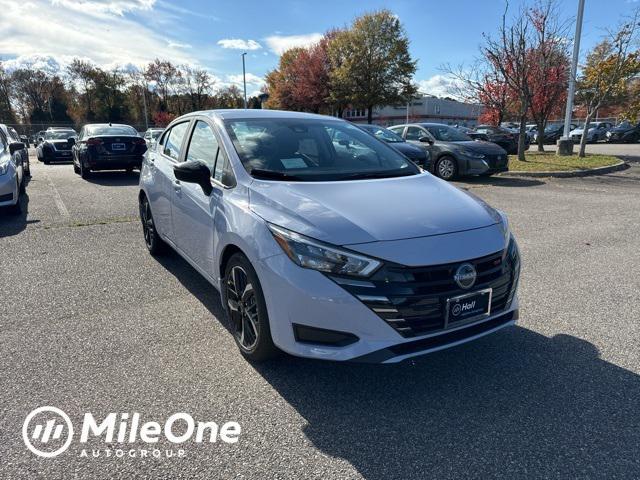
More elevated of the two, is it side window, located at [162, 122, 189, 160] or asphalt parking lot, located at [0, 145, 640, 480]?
side window, located at [162, 122, 189, 160]

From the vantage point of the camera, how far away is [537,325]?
11.7 ft

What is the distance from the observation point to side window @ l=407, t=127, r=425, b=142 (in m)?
12.5

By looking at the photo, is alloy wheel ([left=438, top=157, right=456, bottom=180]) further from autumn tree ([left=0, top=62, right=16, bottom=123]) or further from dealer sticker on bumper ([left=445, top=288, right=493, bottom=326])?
autumn tree ([left=0, top=62, right=16, bottom=123])

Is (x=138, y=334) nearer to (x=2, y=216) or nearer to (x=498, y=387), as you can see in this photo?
(x=498, y=387)

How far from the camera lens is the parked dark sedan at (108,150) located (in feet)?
39.4

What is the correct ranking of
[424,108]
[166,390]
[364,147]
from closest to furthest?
1. [166,390]
2. [364,147]
3. [424,108]

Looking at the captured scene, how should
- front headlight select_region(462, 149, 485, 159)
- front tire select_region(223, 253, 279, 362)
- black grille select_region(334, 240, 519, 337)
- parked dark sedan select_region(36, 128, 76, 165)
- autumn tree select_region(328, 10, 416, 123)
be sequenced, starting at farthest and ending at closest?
1. autumn tree select_region(328, 10, 416, 123)
2. parked dark sedan select_region(36, 128, 76, 165)
3. front headlight select_region(462, 149, 485, 159)
4. front tire select_region(223, 253, 279, 362)
5. black grille select_region(334, 240, 519, 337)

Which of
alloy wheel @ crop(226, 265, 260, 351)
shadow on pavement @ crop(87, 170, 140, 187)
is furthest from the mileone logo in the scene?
shadow on pavement @ crop(87, 170, 140, 187)

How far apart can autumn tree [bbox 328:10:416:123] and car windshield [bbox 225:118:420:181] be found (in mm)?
35381

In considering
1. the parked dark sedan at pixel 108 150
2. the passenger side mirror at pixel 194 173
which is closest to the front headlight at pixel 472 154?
the parked dark sedan at pixel 108 150

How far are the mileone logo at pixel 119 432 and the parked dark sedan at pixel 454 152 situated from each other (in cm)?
1009

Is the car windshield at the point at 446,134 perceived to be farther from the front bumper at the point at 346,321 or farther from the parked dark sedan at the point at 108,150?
the front bumper at the point at 346,321

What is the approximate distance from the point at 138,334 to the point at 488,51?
52.5 ft

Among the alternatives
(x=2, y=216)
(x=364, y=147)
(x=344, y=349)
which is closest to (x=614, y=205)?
(x=364, y=147)
